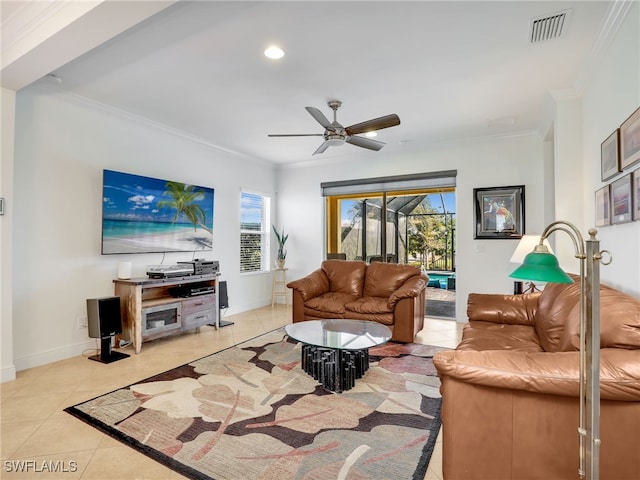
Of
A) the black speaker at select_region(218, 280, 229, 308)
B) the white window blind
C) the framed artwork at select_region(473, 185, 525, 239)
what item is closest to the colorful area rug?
the black speaker at select_region(218, 280, 229, 308)

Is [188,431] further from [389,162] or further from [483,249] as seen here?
[389,162]

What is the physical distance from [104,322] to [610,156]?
182 inches

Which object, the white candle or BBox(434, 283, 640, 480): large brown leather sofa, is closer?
BBox(434, 283, 640, 480): large brown leather sofa

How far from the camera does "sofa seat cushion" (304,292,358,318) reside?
13.9 ft

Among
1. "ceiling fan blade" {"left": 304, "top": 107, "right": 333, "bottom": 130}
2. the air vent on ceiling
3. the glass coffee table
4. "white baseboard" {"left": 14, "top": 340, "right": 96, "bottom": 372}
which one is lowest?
"white baseboard" {"left": 14, "top": 340, "right": 96, "bottom": 372}

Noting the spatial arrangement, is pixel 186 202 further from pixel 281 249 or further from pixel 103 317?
pixel 281 249

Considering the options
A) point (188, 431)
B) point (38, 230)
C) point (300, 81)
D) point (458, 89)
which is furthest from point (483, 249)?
point (38, 230)

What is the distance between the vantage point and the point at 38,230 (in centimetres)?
332

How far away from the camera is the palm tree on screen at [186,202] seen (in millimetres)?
4449

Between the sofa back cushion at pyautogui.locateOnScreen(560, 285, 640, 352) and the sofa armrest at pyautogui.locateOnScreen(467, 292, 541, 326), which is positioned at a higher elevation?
the sofa back cushion at pyautogui.locateOnScreen(560, 285, 640, 352)

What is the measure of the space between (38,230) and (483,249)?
5.48 metres

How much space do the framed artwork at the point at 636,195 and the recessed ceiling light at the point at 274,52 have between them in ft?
8.35

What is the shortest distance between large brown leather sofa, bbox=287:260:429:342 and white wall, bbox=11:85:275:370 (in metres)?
2.01

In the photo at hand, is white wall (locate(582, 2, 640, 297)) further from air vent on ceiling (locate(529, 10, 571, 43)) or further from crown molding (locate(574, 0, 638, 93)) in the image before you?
air vent on ceiling (locate(529, 10, 571, 43))
